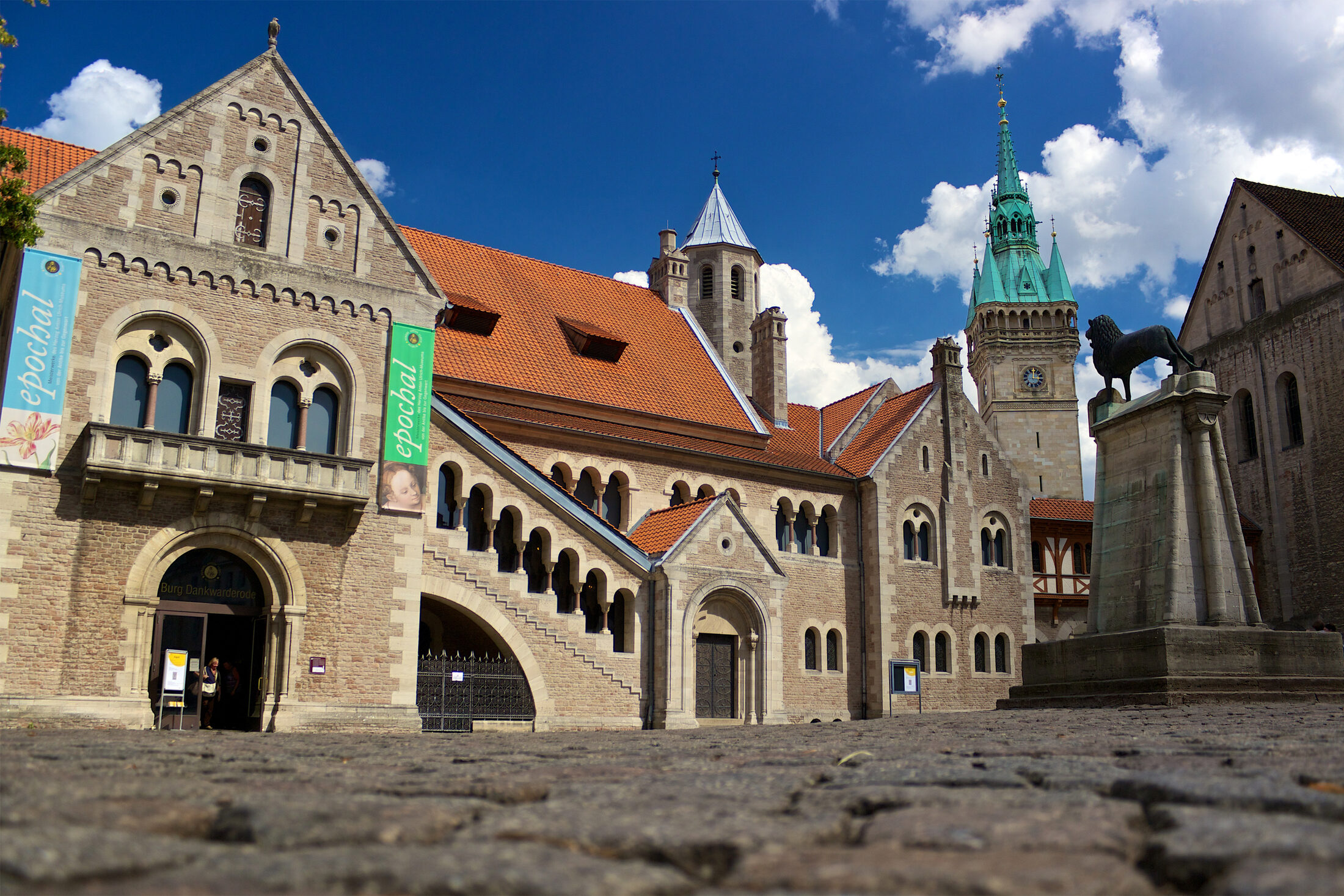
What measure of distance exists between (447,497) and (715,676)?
7990mm

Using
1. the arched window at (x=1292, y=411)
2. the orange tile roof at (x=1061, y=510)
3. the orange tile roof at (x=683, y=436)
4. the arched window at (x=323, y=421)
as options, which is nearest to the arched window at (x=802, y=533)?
the orange tile roof at (x=683, y=436)

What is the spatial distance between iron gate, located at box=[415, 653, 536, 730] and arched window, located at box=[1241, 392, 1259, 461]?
30074 millimetres

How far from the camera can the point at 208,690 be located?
18.0m

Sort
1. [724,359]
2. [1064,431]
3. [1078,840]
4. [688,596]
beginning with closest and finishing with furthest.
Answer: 1. [1078,840]
2. [688,596]
3. [724,359]
4. [1064,431]

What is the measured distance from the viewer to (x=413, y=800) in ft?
14.1

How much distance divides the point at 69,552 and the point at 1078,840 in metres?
17.5

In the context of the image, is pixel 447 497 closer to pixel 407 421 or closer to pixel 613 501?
pixel 407 421

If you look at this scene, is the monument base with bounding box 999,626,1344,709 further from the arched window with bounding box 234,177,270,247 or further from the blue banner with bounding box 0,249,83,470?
the blue banner with bounding box 0,249,83,470

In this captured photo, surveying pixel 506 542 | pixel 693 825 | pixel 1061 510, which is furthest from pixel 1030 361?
pixel 693 825

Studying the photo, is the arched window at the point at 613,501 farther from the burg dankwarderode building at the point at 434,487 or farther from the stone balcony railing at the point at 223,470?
the stone balcony railing at the point at 223,470

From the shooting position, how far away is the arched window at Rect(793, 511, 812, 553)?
104ft

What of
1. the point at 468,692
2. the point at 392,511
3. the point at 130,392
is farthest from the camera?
the point at 468,692

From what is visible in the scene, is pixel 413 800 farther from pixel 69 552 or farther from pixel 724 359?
pixel 724 359

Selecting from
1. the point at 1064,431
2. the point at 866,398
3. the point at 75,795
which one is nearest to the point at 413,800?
the point at 75,795
